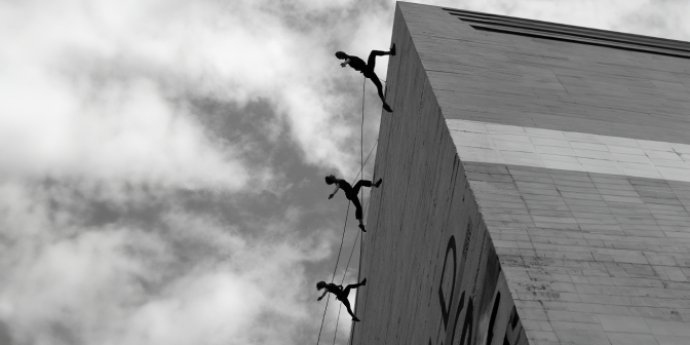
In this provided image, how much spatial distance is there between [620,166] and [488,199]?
2.50m

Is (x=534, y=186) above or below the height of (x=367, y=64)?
below

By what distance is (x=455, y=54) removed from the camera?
14086 mm

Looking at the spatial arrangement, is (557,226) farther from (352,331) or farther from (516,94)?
(352,331)

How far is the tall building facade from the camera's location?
326 inches

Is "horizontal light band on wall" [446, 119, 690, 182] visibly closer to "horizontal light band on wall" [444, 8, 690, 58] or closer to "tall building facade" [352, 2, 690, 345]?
"tall building facade" [352, 2, 690, 345]

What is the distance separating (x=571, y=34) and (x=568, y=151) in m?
7.36

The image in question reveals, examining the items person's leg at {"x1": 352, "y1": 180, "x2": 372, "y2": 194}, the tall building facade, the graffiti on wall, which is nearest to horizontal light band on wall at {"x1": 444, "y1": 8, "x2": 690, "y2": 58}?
the tall building facade

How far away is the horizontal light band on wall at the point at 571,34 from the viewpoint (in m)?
16.6

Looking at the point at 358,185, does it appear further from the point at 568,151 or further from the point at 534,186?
the point at 534,186

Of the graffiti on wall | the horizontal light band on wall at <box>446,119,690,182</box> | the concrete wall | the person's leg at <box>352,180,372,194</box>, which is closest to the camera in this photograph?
the graffiti on wall

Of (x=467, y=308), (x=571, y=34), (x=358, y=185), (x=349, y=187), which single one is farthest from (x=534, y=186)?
(x=571, y=34)

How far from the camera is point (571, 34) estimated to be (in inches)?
695

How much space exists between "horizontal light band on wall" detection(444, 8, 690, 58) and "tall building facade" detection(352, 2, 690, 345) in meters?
0.11

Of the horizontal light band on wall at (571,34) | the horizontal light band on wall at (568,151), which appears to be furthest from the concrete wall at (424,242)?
the horizontal light band on wall at (571,34)
